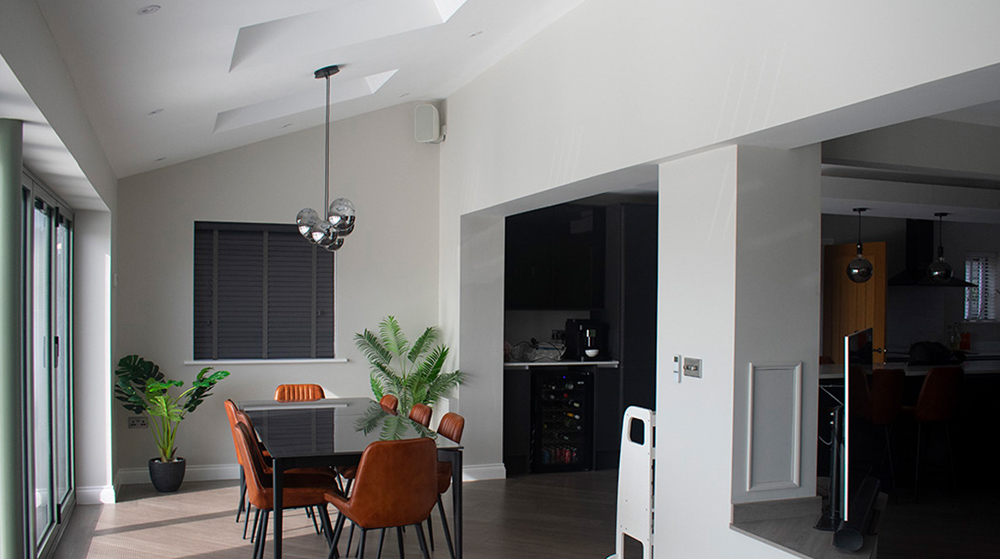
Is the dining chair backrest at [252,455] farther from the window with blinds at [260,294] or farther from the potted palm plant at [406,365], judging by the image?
the window with blinds at [260,294]

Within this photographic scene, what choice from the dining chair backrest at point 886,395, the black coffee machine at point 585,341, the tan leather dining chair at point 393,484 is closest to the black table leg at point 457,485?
the tan leather dining chair at point 393,484

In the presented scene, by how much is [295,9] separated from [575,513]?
4.04m

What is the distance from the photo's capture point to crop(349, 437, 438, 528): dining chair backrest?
3748mm

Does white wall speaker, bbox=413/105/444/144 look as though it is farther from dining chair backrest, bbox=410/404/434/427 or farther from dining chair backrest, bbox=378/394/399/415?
dining chair backrest, bbox=410/404/434/427

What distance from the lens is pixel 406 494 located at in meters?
3.83

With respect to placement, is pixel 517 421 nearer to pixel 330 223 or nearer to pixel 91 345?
pixel 330 223

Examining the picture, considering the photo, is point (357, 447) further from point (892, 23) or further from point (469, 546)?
point (892, 23)

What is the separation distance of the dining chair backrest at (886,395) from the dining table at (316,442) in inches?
136

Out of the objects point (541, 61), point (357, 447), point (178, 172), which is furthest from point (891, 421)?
point (178, 172)

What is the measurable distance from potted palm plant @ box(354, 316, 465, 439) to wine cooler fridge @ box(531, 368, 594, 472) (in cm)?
85

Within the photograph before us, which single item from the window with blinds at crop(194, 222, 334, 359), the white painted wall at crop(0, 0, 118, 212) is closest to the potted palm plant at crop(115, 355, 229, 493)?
the window with blinds at crop(194, 222, 334, 359)

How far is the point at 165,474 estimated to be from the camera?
626 centimetres

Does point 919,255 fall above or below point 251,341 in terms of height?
above

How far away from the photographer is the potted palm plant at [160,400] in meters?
6.18
